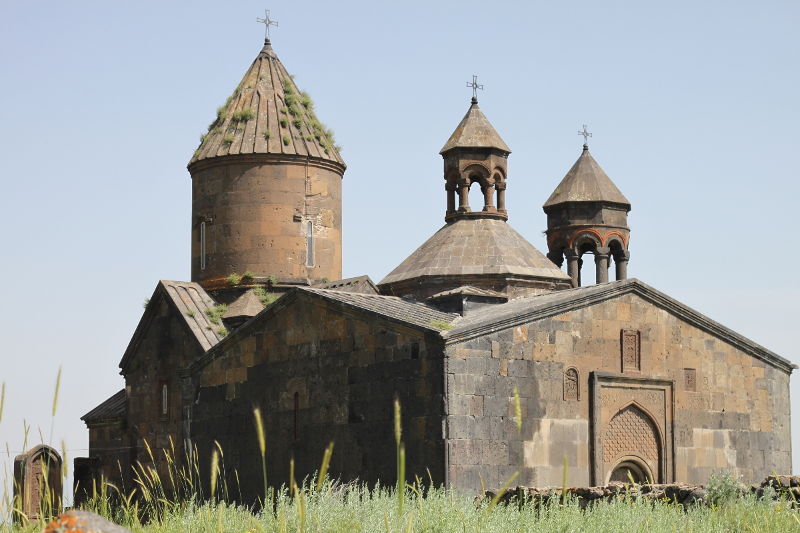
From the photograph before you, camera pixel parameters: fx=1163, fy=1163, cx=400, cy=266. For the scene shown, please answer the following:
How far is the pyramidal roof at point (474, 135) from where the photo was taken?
18.9 meters

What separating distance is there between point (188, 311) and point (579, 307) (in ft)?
23.2

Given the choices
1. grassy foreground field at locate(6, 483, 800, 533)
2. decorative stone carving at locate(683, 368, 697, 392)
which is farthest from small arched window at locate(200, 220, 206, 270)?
grassy foreground field at locate(6, 483, 800, 533)

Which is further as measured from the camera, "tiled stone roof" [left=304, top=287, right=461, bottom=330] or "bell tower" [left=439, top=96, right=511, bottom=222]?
"bell tower" [left=439, top=96, right=511, bottom=222]

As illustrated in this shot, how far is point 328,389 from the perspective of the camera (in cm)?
1488

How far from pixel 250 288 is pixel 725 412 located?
7.93 m

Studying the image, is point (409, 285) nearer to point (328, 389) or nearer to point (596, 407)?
point (328, 389)

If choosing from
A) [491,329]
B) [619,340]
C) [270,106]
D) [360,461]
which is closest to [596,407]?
[619,340]

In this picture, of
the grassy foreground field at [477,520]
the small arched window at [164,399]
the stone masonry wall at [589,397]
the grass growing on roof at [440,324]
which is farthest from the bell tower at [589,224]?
the grassy foreground field at [477,520]

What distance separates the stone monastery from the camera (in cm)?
1341

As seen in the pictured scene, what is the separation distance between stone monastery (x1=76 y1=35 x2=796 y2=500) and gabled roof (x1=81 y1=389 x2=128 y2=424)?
71 mm

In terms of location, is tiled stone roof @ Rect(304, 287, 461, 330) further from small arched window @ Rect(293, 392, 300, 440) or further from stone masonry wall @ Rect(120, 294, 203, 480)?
stone masonry wall @ Rect(120, 294, 203, 480)

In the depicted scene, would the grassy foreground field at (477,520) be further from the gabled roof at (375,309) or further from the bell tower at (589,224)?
the bell tower at (589,224)

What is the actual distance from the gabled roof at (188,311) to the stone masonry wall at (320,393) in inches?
27.7

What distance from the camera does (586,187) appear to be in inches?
861
